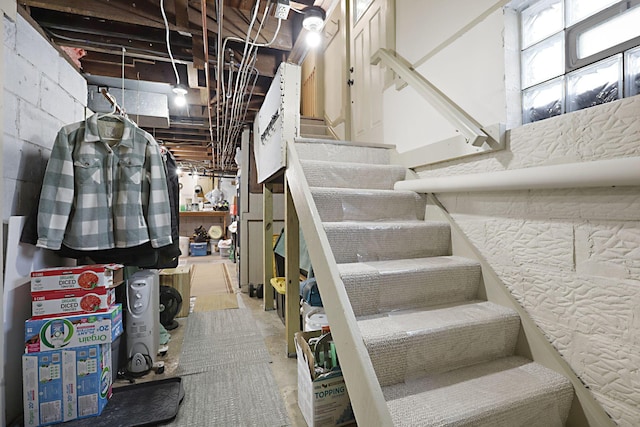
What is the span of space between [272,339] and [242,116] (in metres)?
3.23

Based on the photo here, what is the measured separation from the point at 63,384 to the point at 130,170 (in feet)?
4.24

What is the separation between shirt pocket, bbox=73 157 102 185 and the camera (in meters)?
1.80

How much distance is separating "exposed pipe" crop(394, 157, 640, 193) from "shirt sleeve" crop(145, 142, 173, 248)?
73.7 inches

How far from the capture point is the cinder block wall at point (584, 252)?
1.06 m

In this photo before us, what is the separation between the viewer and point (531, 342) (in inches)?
53.1

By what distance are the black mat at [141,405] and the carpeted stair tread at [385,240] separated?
4.44 ft

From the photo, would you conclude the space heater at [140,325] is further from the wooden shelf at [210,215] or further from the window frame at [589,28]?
the wooden shelf at [210,215]

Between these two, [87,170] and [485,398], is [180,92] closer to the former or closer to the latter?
[87,170]

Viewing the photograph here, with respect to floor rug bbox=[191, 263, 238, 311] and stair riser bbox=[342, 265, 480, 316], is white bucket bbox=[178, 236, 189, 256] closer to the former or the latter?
floor rug bbox=[191, 263, 238, 311]

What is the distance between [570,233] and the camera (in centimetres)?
124

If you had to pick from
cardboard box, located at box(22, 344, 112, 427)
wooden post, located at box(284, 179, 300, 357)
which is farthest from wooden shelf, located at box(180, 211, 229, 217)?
cardboard box, located at box(22, 344, 112, 427)

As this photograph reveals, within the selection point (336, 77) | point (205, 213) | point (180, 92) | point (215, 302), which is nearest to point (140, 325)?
point (215, 302)

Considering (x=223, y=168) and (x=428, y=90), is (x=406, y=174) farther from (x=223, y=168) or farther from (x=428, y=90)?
(x=223, y=168)

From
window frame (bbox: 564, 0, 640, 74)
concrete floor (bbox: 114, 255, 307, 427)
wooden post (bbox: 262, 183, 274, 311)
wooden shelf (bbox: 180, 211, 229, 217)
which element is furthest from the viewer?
wooden shelf (bbox: 180, 211, 229, 217)
